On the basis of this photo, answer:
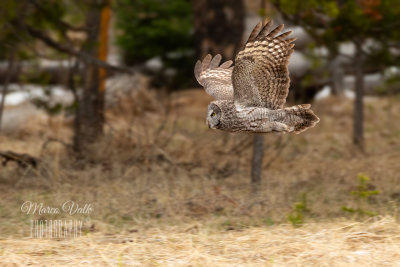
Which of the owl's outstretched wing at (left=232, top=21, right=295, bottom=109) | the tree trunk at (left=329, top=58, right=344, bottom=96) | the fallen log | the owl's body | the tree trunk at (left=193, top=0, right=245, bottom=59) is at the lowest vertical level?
the fallen log

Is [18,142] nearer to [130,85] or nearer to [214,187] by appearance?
[130,85]

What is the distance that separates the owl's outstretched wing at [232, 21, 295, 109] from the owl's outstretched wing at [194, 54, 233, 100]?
1.33ft

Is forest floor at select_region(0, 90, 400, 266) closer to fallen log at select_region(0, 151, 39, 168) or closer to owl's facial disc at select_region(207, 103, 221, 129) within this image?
fallen log at select_region(0, 151, 39, 168)

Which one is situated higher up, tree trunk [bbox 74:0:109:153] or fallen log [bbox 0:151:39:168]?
tree trunk [bbox 74:0:109:153]

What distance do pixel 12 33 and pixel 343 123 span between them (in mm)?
7728

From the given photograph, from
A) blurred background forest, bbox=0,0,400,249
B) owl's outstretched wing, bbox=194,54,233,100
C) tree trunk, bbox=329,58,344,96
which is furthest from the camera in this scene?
tree trunk, bbox=329,58,344,96

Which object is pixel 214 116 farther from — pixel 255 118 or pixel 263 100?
pixel 263 100

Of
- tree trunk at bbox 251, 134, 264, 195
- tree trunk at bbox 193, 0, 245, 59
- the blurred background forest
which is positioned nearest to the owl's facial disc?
the blurred background forest

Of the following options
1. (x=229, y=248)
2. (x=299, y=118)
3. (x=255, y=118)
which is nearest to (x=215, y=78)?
(x=255, y=118)

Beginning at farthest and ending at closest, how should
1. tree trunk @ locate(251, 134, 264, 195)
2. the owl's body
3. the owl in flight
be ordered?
1. tree trunk @ locate(251, 134, 264, 195)
2. the owl's body
3. the owl in flight

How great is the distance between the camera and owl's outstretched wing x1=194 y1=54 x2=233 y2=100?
234 inches

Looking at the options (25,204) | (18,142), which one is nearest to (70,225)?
(25,204)

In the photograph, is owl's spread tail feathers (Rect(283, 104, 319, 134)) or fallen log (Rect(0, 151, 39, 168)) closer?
owl's spread tail feathers (Rect(283, 104, 319, 134))

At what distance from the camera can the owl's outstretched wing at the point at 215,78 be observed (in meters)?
5.95
